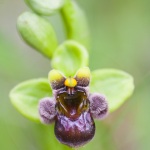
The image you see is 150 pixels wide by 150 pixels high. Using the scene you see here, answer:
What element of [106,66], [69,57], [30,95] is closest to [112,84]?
[69,57]

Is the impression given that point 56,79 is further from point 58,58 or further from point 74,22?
point 74,22

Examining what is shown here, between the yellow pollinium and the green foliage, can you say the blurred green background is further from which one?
the yellow pollinium

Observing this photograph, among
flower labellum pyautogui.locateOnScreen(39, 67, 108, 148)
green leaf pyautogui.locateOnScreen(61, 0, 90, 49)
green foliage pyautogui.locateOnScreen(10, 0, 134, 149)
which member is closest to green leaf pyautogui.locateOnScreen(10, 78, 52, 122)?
green foliage pyautogui.locateOnScreen(10, 0, 134, 149)

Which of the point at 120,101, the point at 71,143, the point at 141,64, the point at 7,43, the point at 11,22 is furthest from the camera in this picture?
the point at 11,22

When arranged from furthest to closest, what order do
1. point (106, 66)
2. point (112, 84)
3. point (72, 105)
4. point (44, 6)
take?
point (106, 66), point (112, 84), point (44, 6), point (72, 105)

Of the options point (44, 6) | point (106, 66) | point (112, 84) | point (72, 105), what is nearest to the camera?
point (72, 105)

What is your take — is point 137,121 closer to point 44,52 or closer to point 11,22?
point 44,52

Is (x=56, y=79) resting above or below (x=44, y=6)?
below

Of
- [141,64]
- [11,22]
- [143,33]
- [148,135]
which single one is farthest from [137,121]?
[11,22]

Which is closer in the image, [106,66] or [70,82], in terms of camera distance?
[70,82]
